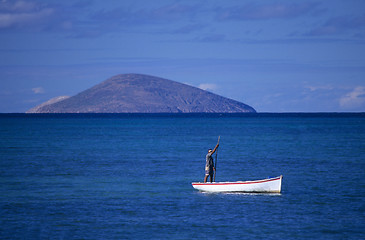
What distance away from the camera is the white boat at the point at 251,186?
2877 centimetres

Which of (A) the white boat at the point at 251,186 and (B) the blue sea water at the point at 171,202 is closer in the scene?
(B) the blue sea water at the point at 171,202

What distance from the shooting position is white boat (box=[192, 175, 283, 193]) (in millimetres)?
28766

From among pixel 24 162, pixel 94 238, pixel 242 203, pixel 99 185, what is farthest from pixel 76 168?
pixel 94 238

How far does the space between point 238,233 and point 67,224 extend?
257 inches

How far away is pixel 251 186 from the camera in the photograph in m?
29.0

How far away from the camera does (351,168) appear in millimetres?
41031

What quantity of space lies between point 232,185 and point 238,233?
29.2 ft

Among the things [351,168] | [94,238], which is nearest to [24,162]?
[351,168]

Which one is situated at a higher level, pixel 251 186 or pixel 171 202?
pixel 251 186

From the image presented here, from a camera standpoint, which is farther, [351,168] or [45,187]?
[351,168]

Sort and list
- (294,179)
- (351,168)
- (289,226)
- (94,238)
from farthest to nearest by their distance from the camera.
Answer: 1. (351,168)
2. (294,179)
3. (289,226)
4. (94,238)

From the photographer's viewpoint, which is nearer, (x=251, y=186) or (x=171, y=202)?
(x=171, y=202)

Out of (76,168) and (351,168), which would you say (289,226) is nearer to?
(351,168)

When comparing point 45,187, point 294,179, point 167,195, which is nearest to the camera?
point 167,195
